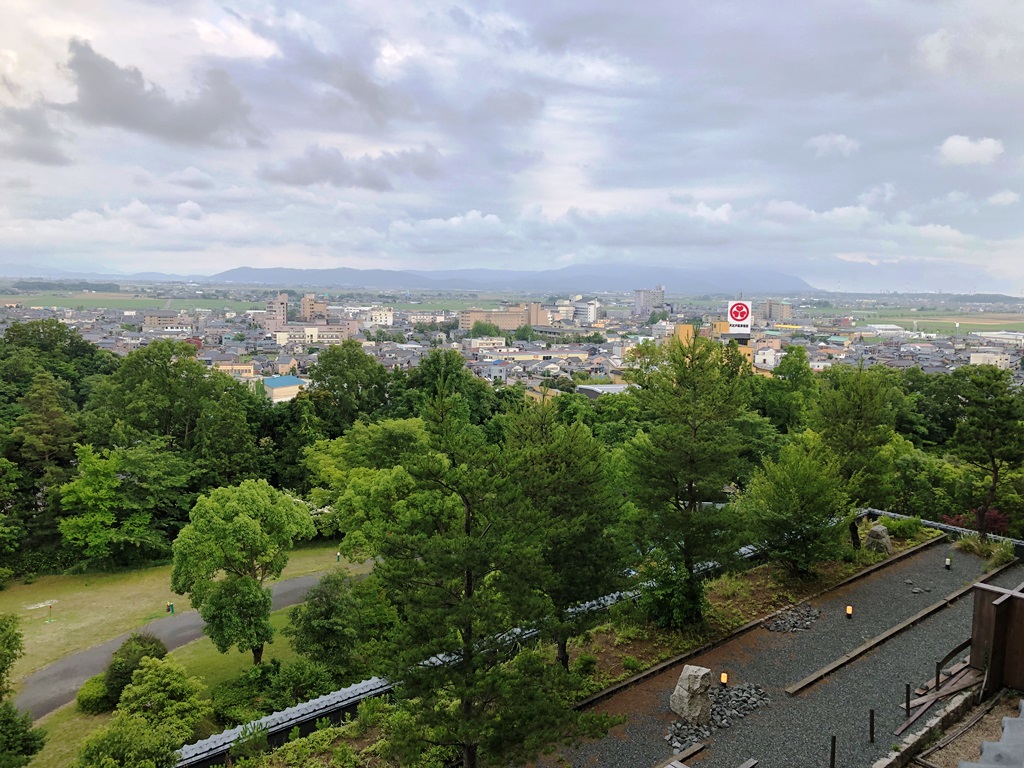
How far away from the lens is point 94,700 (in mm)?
11523

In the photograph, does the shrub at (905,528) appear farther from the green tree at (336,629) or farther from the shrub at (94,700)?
the shrub at (94,700)

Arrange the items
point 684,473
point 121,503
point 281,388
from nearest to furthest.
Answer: point 684,473 → point 121,503 → point 281,388

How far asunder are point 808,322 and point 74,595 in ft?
528

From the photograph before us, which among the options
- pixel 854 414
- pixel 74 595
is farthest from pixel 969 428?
pixel 74 595

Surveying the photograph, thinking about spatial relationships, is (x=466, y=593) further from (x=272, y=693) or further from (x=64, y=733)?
(x=64, y=733)

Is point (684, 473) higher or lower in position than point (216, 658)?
higher

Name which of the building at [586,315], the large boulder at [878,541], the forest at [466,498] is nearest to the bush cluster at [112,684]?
the forest at [466,498]

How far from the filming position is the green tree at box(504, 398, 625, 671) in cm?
825

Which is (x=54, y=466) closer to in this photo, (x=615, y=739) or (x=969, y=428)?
(x=615, y=739)

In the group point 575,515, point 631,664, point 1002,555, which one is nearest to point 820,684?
point 631,664

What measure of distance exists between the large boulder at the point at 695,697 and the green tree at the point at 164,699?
266 inches

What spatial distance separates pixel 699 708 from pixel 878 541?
7.78 metres

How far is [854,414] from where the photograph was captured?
44.5ft

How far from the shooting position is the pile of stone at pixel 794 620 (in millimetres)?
10500
